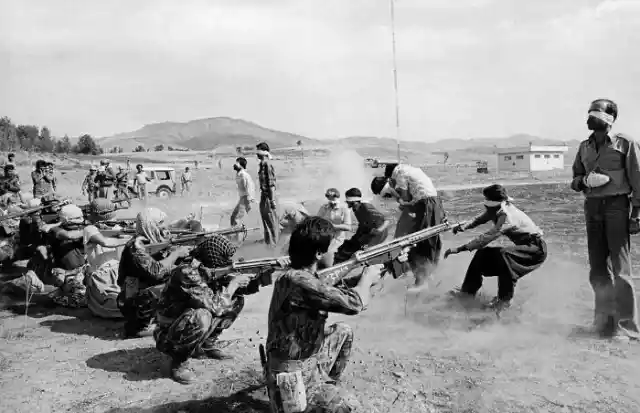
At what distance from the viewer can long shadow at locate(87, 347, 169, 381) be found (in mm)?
4449

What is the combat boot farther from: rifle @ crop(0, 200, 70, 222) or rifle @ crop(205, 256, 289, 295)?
rifle @ crop(0, 200, 70, 222)

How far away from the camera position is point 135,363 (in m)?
4.73

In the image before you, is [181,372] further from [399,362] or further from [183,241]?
[183,241]

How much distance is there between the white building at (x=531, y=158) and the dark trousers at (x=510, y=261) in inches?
1874

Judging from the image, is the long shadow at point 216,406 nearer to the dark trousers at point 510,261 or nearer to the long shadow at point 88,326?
the long shadow at point 88,326

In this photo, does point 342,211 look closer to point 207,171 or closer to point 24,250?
point 24,250

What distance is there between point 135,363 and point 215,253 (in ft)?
4.45

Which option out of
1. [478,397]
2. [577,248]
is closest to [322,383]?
[478,397]

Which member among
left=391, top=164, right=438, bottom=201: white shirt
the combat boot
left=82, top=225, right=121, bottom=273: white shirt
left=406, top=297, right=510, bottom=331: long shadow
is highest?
left=391, top=164, right=438, bottom=201: white shirt

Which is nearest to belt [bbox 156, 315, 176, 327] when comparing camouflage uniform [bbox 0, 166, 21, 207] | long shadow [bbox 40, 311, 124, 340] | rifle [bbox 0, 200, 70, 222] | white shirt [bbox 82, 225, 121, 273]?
long shadow [bbox 40, 311, 124, 340]

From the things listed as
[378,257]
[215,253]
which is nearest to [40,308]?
[215,253]

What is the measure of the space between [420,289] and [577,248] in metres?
5.07

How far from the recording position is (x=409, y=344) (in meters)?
4.95

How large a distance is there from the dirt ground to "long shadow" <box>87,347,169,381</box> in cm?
1
